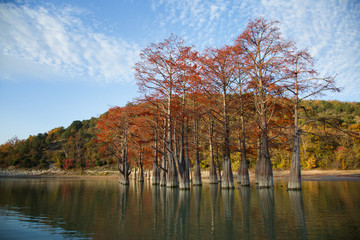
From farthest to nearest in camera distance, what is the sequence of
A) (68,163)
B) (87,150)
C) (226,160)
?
(87,150), (68,163), (226,160)

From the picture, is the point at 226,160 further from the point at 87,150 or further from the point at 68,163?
the point at 87,150

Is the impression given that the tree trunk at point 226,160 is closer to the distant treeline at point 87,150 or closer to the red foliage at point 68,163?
the distant treeline at point 87,150

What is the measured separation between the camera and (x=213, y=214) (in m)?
11.4

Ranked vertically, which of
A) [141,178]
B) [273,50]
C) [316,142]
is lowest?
[141,178]

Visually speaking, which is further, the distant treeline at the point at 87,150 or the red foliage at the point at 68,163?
the red foliage at the point at 68,163

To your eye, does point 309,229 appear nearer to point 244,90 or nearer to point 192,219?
point 192,219

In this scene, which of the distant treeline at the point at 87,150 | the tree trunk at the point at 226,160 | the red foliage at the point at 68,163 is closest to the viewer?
the tree trunk at the point at 226,160

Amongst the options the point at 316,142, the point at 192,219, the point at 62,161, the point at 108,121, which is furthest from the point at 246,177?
the point at 62,161

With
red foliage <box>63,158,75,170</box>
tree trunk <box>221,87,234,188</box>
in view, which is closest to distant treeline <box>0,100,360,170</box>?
red foliage <box>63,158,75,170</box>

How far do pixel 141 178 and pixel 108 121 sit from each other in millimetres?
11574

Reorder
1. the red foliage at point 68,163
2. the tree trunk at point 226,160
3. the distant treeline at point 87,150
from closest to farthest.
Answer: the tree trunk at point 226,160 < the distant treeline at point 87,150 < the red foliage at point 68,163

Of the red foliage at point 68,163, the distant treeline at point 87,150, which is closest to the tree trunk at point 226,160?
the distant treeline at point 87,150

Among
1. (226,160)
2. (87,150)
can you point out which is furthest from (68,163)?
(226,160)

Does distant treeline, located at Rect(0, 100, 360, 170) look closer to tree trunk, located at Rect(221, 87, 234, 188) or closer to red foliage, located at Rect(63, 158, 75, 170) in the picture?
red foliage, located at Rect(63, 158, 75, 170)
